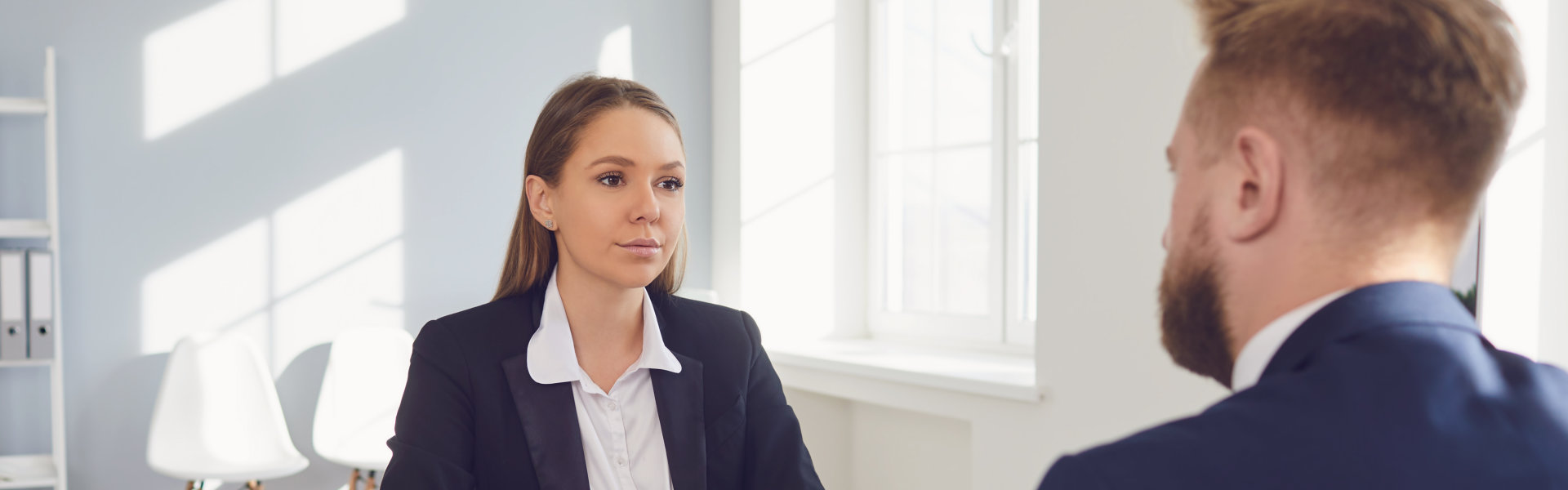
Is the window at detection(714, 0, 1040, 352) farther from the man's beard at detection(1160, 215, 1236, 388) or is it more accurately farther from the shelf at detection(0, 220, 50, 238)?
the man's beard at detection(1160, 215, 1236, 388)

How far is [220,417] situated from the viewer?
279 cm

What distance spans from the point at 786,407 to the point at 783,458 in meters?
0.10

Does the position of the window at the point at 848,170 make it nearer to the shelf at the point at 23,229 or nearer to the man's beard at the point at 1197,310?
the shelf at the point at 23,229

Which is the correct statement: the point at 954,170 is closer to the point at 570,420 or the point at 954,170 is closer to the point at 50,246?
the point at 570,420

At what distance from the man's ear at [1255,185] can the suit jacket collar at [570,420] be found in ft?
2.99

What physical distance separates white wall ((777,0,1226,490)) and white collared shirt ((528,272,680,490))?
1094mm

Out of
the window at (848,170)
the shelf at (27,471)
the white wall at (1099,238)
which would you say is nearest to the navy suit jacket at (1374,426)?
the white wall at (1099,238)

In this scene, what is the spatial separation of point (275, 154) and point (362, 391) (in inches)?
30.7

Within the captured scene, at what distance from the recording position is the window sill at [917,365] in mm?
2436

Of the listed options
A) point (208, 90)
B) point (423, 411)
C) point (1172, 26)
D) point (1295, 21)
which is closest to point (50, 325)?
point (208, 90)

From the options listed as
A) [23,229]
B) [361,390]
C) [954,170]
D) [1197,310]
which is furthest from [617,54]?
[1197,310]

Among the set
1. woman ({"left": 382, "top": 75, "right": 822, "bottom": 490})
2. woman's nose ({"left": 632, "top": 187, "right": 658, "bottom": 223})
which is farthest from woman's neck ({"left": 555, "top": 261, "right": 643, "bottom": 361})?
woman's nose ({"left": 632, "top": 187, "right": 658, "bottom": 223})

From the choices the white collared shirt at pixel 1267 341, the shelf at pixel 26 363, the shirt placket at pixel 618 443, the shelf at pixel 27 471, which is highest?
the white collared shirt at pixel 1267 341

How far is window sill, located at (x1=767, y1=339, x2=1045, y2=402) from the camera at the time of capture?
2.44 metres
